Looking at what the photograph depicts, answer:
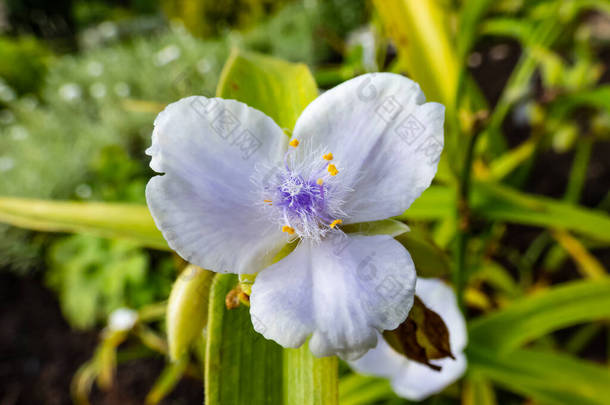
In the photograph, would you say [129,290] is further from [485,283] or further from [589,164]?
[589,164]

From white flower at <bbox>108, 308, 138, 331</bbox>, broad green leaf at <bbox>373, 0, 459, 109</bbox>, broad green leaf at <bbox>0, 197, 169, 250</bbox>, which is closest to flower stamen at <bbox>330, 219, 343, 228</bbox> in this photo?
broad green leaf at <bbox>0, 197, 169, 250</bbox>

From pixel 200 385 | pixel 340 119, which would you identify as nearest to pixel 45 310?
A: pixel 200 385

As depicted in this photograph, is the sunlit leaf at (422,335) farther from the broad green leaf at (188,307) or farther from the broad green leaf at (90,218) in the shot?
the broad green leaf at (90,218)

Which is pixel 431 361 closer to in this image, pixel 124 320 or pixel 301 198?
pixel 301 198

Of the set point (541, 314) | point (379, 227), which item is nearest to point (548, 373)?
point (541, 314)

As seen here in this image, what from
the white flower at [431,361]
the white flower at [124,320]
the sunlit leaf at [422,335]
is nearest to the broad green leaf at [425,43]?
the white flower at [431,361]

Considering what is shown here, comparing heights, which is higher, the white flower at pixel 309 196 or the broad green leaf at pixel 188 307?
the white flower at pixel 309 196
